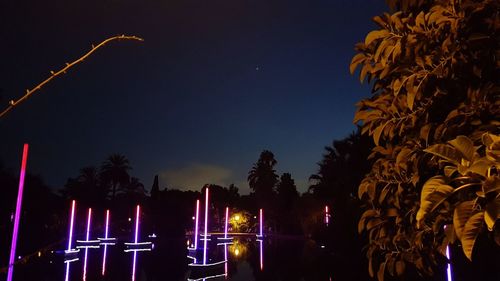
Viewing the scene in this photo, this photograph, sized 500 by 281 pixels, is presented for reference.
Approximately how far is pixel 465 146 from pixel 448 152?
66 millimetres

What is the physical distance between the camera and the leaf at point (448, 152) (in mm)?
1460

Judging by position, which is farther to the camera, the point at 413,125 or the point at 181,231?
the point at 181,231

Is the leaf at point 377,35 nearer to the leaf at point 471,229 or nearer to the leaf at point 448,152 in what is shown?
the leaf at point 448,152

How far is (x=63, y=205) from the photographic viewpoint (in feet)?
135

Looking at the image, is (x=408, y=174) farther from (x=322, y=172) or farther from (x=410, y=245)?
(x=322, y=172)

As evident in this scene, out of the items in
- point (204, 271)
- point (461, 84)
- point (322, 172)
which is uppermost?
point (322, 172)

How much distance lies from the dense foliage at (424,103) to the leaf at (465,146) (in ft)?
1.03

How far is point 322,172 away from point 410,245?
31812mm

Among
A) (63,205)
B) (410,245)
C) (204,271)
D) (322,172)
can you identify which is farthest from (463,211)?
(63,205)

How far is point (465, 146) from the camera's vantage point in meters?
1.43

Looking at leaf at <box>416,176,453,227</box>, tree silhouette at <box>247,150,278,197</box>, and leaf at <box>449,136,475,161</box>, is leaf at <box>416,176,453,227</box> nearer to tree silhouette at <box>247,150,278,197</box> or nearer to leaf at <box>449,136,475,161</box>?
leaf at <box>449,136,475,161</box>

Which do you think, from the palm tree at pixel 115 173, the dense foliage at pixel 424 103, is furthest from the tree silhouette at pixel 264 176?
the dense foliage at pixel 424 103

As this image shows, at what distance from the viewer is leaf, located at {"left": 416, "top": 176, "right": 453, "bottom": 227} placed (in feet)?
4.91

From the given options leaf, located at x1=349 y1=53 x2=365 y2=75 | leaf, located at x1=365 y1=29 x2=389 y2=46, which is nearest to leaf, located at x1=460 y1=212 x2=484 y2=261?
leaf, located at x1=365 y1=29 x2=389 y2=46
